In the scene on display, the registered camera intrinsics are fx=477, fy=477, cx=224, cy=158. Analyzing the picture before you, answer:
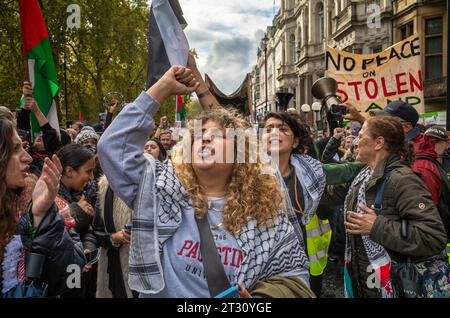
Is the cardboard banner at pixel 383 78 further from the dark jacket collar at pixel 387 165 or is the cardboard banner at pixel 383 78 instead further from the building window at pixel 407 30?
the building window at pixel 407 30

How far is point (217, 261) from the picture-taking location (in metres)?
2.04

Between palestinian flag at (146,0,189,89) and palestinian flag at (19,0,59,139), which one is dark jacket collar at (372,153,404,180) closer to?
palestinian flag at (146,0,189,89)

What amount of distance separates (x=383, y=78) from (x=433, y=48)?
1775cm

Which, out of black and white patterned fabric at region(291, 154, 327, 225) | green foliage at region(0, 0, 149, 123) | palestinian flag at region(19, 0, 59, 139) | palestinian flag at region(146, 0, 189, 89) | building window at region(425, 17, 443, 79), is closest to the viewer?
palestinian flag at region(146, 0, 189, 89)

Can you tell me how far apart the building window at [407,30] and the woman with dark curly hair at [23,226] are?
24185 millimetres

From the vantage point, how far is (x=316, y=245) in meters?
4.25

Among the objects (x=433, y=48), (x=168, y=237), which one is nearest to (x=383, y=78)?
(x=168, y=237)

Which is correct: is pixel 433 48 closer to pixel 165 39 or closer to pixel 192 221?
pixel 165 39

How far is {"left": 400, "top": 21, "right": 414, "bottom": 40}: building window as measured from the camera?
77.2ft

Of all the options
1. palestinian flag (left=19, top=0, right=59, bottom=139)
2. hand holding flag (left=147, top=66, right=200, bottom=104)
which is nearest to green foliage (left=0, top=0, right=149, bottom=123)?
palestinian flag (left=19, top=0, right=59, bottom=139)

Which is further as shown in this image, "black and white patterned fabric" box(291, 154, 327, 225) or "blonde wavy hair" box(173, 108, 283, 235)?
"black and white patterned fabric" box(291, 154, 327, 225)

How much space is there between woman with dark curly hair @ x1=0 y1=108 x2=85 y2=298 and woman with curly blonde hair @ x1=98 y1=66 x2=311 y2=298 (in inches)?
13.0
